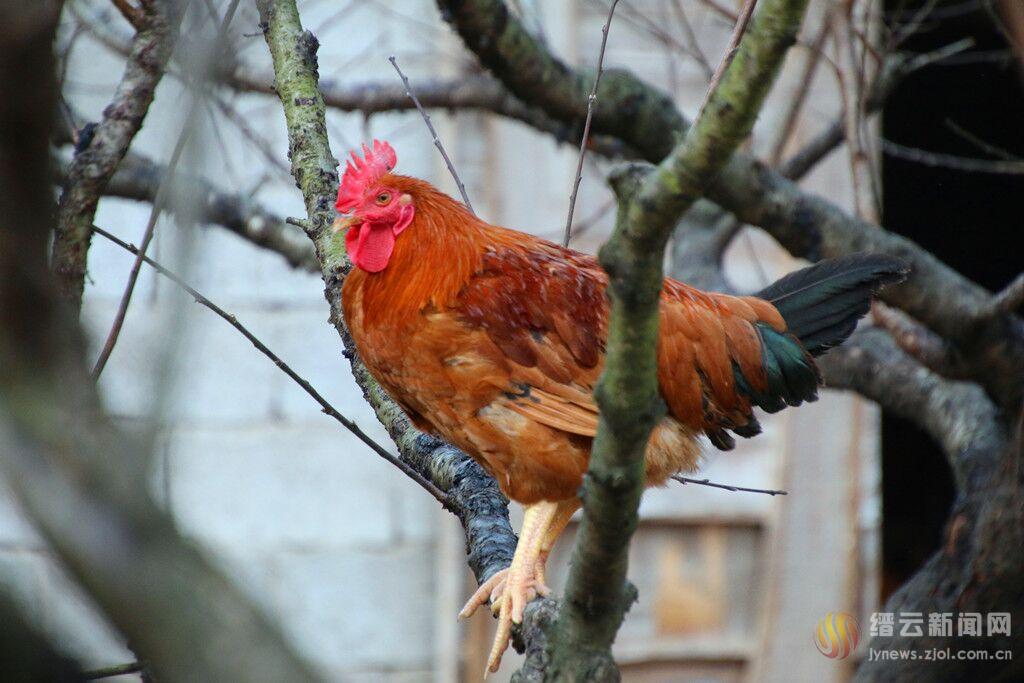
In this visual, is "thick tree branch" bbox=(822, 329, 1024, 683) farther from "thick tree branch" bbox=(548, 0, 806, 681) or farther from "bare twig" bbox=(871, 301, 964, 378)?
"thick tree branch" bbox=(548, 0, 806, 681)

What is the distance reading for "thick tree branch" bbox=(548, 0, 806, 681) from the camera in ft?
3.66

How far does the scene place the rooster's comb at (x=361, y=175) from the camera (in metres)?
2.44

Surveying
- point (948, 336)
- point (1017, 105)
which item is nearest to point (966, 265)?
point (1017, 105)

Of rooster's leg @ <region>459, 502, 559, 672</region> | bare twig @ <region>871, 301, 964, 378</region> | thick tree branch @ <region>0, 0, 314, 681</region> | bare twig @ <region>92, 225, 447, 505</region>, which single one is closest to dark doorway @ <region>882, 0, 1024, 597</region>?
bare twig @ <region>871, 301, 964, 378</region>

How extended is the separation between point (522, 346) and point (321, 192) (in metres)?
0.63

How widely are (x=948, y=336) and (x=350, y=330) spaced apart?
171 centimetres

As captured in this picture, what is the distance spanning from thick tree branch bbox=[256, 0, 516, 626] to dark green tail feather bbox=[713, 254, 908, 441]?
70 centimetres

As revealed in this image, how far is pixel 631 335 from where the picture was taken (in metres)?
1.25

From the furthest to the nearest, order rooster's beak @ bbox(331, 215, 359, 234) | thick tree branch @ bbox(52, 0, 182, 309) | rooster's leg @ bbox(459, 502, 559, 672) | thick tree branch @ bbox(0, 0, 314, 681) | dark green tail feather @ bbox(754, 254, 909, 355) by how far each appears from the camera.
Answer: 1. dark green tail feather @ bbox(754, 254, 909, 355)
2. rooster's beak @ bbox(331, 215, 359, 234)
3. thick tree branch @ bbox(52, 0, 182, 309)
4. rooster's leg @ bbox(459, 502, 559, 672)
5. thick tree branch @ bbox(0, 0, 314, 681)

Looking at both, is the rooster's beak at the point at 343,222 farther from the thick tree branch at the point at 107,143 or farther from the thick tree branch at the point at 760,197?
the thick tree branch at the point at 760,197

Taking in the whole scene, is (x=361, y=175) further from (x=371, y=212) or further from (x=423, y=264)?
(x=423, y=264)

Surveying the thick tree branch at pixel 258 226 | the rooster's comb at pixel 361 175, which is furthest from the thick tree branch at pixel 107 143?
the thick tree branch at pixel 258 226

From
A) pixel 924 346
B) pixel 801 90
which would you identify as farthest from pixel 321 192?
pixel 801 90

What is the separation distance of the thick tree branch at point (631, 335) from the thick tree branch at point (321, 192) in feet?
3.17
